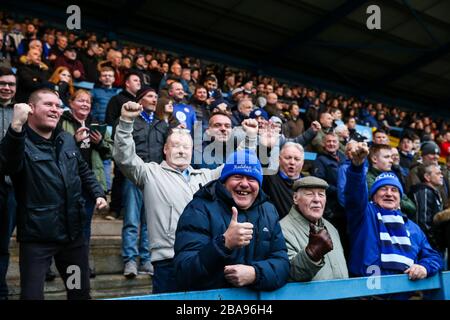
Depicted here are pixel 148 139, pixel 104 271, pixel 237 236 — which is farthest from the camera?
pixel 148 139

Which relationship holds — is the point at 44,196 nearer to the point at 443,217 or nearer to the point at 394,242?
the point at 394,242

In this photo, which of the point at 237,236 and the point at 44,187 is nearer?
the point at 237,236

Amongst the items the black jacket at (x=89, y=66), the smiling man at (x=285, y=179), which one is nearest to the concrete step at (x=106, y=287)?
the smiling man at (x=285, y=179)

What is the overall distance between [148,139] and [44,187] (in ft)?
5.04

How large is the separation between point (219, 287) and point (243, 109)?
391 cm

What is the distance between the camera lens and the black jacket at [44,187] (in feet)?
7.66

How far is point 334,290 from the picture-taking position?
6.63 ft

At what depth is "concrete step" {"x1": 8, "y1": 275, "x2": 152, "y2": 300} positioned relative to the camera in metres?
3.01

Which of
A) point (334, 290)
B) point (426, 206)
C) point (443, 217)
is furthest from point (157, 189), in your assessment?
point (426, 206)

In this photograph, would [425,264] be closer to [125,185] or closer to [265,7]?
[125,185]

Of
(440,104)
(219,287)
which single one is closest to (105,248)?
(219,287)

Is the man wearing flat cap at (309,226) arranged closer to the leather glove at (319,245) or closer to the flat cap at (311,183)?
the flat cap at (311,183)

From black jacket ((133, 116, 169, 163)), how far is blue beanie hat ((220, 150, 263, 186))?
6.05 ft

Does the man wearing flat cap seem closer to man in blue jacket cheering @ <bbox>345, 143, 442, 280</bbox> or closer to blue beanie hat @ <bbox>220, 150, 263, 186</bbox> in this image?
man in blue jacket cheering @ <bbox>345, 143, 442, 280</bbox>
